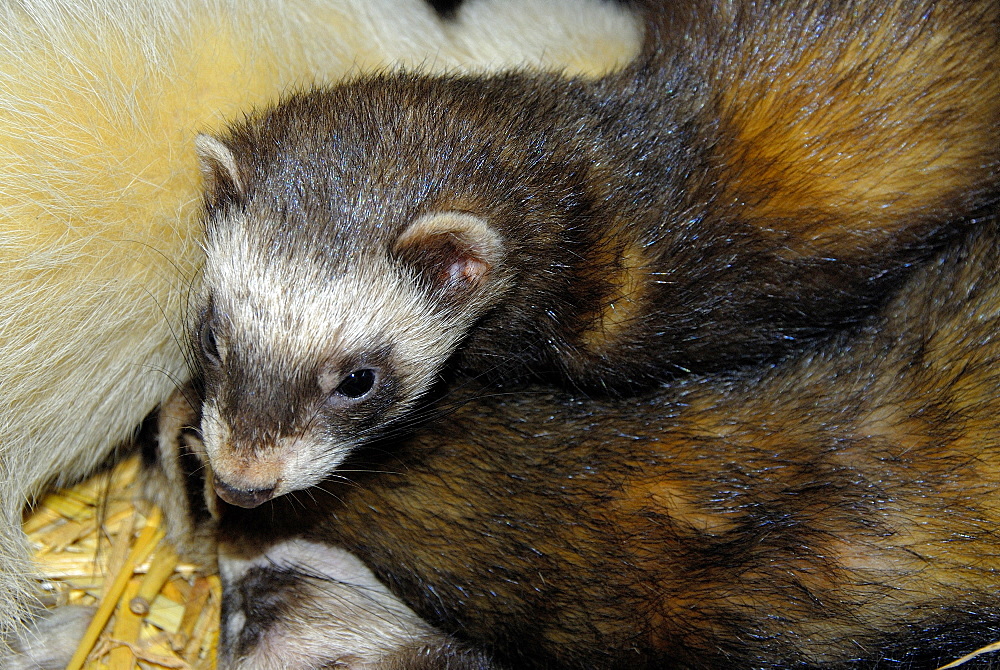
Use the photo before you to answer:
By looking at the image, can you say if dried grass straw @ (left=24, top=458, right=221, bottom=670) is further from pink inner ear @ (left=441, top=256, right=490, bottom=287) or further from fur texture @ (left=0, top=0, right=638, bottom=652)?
pink inner ear @ (left=441, top=256, right=490, bottom=287)

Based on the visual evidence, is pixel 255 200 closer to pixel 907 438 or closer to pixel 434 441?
pixel 434 441

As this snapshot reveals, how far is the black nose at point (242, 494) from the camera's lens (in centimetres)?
191

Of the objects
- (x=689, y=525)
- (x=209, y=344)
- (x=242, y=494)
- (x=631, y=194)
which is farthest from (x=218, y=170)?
(x=689, y=525)

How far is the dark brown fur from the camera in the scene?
238 cm

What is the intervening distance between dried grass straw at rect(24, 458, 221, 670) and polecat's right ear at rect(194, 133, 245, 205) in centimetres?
101

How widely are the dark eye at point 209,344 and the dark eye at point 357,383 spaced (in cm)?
27

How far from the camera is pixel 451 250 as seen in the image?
6.88 ft

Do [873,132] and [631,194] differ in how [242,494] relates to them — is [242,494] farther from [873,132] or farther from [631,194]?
[873,132]

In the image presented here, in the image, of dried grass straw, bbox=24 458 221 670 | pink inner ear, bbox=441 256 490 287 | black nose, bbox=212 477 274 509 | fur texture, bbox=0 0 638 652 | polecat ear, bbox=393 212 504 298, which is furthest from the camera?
dried grass straw, bbox=24 458 221 670

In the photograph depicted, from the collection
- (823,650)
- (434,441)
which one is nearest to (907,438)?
(823,650)

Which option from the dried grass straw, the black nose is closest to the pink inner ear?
the black nose

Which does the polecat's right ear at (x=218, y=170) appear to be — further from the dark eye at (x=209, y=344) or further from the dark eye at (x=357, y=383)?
the dark eye at (x=357, y=383)

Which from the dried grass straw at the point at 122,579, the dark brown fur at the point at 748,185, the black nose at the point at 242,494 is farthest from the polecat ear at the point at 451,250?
the dried grass straw at the point at 122,579

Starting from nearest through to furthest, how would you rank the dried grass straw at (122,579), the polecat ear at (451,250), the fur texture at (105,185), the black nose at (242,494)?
the black nose at (242,494) < the polecat ear at (451,250) < the fur texture at (105,185) < the dried grass straw at (122,579)
